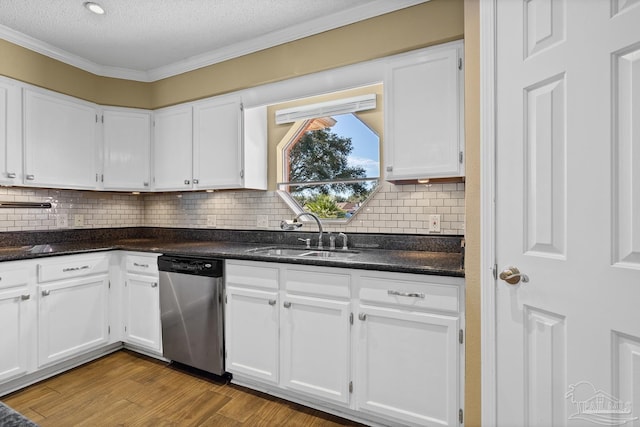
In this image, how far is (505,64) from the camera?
1.37 m

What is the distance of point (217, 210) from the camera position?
128 inches

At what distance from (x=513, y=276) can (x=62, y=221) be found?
3.54m

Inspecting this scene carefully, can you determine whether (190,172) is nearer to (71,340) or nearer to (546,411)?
(71,340)

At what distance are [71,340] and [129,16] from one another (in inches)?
92.8

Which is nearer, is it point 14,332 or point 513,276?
point 513,276


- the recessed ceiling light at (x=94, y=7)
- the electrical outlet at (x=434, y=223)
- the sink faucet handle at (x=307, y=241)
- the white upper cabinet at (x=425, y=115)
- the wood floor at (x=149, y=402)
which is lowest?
the wood floor at (x=149, y=402)

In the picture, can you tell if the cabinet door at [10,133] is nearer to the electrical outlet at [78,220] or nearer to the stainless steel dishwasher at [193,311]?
the electrical outlet at [78,220]

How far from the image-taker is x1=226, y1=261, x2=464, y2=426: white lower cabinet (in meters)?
1.67

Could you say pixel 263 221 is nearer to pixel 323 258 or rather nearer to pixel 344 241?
pixel 344 241

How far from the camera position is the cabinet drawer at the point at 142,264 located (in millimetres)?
2641

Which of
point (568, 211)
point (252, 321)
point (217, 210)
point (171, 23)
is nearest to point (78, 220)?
point (217, 210)

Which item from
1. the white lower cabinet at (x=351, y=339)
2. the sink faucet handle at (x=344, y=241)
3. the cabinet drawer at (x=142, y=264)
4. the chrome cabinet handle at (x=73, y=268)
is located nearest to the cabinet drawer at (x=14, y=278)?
the chrome cabinet handle at (x=73, y=268)

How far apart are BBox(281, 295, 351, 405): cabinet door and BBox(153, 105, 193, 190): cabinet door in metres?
1.65

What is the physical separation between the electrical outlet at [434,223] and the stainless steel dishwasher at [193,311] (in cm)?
146
